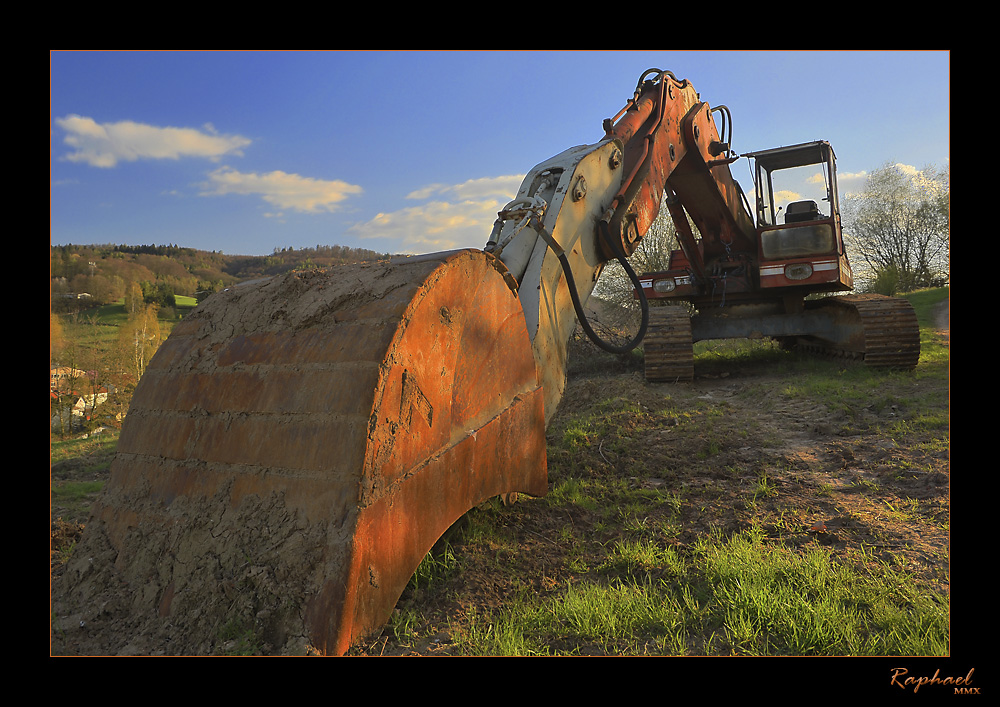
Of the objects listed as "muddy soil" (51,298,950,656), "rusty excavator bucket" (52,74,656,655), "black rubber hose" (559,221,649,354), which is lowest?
"muddy soil" (51,298,950,656)

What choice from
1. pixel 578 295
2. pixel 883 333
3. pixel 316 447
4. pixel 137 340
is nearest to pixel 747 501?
pixel 578 295

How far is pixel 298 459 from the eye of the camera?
5.86 ft

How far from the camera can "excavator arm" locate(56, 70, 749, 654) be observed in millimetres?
1686

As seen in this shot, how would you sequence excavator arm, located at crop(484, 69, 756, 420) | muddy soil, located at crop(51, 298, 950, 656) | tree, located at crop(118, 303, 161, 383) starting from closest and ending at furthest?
muddy soil, located at crop(51, 298, 950, 656)
excavator arm, located at crop(484, 69, 756, 420)
tree, located at crop(118, 303, 161, 383)

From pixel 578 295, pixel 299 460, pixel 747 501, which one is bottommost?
pixel 747 501

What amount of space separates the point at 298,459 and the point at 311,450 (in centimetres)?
6

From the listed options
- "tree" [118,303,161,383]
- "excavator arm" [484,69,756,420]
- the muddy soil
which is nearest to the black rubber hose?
"excavator arm" [484,69,756,420]

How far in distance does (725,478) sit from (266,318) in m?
2.85

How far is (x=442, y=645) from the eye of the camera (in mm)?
1817

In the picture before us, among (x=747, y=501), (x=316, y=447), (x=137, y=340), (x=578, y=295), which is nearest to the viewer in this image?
(x=316, y=447)

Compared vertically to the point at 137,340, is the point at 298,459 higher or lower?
lower

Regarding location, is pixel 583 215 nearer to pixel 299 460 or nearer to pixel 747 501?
pixel 747 501

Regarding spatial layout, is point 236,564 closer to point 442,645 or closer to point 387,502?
point 387,502

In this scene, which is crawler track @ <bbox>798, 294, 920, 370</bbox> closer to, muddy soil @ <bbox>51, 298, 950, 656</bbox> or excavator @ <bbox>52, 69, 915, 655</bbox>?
muddy soil @ <bbox>51, 298, 950, 656</bbox>
